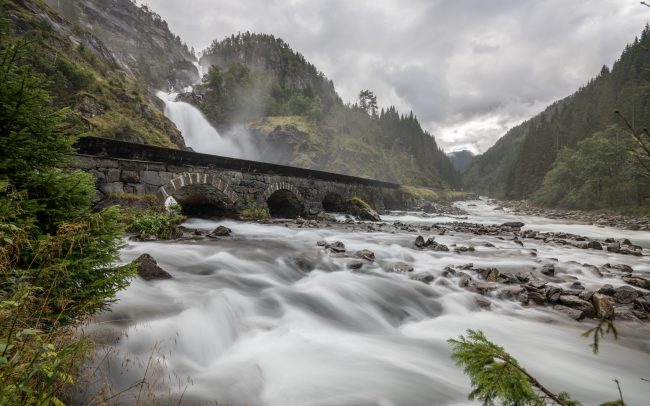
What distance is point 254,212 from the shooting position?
50.0ft

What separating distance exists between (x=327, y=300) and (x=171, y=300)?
2.68 meters

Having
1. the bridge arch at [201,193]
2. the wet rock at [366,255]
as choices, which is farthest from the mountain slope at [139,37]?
the wet rock at [366,255]

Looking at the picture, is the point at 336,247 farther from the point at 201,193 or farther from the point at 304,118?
the point at 304,118

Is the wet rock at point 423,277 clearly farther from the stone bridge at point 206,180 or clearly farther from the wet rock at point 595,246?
the wet rock at point 595,246

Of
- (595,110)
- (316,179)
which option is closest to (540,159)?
(595,110)

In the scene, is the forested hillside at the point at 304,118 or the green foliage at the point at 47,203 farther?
the forested hillside at the point at 304,118

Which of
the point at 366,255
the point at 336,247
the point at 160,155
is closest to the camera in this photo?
the point at 366,255

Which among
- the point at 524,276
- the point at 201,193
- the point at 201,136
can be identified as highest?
the point at 201,136

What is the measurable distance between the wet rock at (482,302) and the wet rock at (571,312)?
110 cm

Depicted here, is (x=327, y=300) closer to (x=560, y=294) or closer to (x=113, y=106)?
(x=560, y=294)

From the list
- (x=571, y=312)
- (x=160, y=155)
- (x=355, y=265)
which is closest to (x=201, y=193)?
(x=160, y=155)

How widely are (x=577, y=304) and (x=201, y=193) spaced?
13.5m

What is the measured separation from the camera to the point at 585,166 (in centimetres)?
4053

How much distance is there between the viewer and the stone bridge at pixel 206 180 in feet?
32.3
